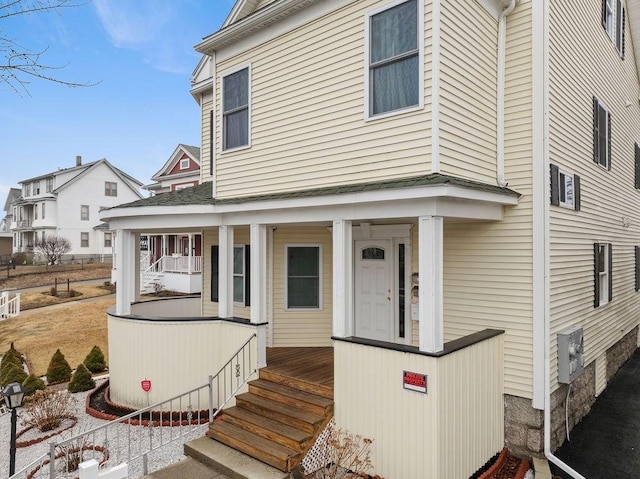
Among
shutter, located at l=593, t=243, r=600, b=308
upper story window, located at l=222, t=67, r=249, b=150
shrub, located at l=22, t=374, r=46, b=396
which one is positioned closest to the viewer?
upper story window, located at l=222, t=67, r=249, b=150

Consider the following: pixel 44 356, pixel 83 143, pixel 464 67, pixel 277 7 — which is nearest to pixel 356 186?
pixel 464 67

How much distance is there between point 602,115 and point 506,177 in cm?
440

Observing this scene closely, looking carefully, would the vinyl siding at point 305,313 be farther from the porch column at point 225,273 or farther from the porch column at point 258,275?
the porch column at point 258,275

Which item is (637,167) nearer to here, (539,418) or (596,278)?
(596,278)

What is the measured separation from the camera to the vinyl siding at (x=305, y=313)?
8.78 meters

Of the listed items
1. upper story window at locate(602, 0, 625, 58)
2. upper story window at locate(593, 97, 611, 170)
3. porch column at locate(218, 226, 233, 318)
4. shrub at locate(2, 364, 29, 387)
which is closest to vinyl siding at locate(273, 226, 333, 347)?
porch column at locate(218, 226, 233, 318)

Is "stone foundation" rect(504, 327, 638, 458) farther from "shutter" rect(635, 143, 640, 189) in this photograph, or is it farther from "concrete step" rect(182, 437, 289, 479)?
"shutter" rect(635, 143, 640, 189)

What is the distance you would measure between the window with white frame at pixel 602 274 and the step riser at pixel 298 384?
5810mm

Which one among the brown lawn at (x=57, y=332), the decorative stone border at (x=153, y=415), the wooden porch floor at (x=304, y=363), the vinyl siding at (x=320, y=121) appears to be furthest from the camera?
the brown lawn at (x=57, y=332)

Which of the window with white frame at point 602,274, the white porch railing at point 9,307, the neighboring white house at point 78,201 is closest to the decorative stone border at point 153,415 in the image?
the window with white frame at point 602,274

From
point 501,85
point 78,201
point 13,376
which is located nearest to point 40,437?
point 13,376

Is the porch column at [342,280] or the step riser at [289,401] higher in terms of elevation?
the porch column at [342,280]

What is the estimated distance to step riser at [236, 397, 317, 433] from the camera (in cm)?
560

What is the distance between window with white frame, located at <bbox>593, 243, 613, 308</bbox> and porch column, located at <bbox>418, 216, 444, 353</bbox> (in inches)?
197
